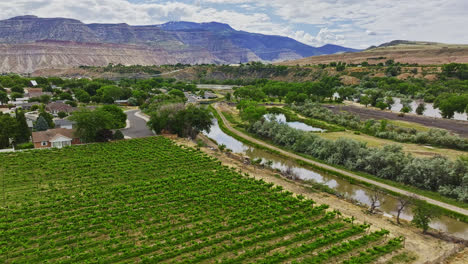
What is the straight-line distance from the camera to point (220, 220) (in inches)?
886

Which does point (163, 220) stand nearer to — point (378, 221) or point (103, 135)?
point (378, 221)

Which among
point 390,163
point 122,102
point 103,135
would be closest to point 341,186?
point 390,163

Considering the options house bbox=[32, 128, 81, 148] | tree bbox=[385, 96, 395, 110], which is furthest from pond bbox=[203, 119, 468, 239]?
tree bbox=[385, 96, 395, 110]

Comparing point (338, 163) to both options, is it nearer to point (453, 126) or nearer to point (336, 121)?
point (336, 121)

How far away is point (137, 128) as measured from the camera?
5534cm

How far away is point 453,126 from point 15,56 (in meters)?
231

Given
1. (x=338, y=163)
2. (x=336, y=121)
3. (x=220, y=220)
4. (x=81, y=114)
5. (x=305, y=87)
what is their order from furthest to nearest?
(x=305, y=87), (x=336, y=121), (x=81, y=114), (x=338, y=163), (x=220, y=220)

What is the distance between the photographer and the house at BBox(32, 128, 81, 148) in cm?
4184

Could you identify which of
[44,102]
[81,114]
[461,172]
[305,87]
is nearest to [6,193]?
[81,114]

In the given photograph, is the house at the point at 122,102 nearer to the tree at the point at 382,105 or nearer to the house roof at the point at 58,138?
the house roof at the point at 58,138

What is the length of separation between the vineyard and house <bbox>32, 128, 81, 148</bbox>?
7.56 meters

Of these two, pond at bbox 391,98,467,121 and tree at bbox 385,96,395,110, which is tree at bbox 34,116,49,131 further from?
tree at bbox 385,96,395,110

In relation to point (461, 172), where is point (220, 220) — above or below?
below

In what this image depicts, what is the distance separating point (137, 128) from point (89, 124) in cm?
1228
